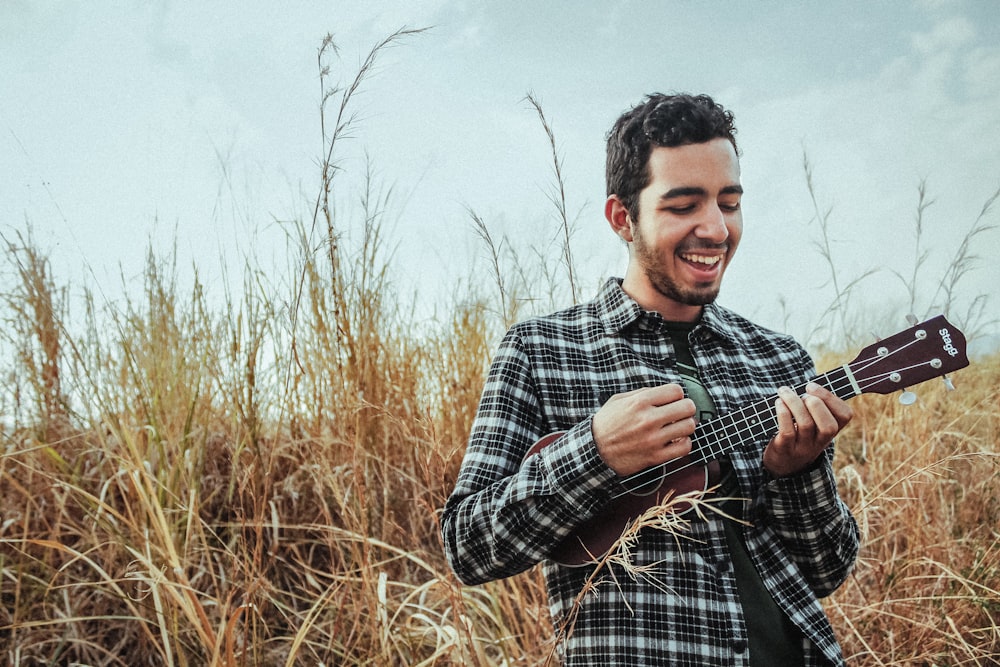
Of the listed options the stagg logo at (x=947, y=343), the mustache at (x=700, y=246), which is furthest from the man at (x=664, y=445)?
the stagg logo at (x=947, y=343)

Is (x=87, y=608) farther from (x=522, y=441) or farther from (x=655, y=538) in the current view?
(x=655, y=538)

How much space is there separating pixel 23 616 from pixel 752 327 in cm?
224

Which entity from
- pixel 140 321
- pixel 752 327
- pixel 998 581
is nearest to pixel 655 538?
pixel 752 327

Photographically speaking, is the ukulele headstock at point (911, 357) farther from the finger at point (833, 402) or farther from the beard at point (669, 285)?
the beard at point (669, 285)

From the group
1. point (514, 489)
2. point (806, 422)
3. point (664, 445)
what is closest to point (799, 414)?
point (806, 422)

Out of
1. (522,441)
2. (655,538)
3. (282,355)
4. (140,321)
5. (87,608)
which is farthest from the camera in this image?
(140,321)

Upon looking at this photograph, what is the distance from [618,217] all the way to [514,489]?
0.68m

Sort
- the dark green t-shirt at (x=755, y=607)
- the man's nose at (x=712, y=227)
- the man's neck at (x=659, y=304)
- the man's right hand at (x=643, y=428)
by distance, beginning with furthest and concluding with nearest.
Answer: the man's neck at (x=659, y=304), the man's nose at (x=712, y=227), the dark green t-shirt at (x=755, y=607), the man's right hand at (x=643, y=428)

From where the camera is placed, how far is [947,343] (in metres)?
1.36

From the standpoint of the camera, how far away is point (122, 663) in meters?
2.05

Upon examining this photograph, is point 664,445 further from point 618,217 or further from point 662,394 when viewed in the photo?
point 618,217

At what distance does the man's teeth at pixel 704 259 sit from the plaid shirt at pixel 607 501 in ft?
0.48

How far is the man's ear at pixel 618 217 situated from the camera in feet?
5.10

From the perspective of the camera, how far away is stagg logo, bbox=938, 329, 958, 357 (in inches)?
53.1
